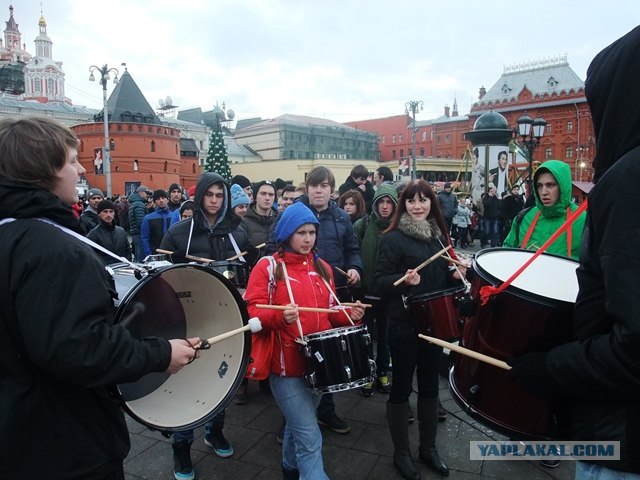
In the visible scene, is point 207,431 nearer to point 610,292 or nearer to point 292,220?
point 292,220

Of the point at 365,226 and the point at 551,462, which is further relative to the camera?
the point at 365,226

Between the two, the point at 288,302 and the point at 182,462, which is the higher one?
the point at 288,302

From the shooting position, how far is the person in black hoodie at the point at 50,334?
1.47 metres

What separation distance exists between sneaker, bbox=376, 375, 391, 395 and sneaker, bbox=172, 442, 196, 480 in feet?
7.20

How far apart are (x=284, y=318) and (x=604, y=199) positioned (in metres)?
1.80

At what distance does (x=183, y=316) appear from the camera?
246 cm

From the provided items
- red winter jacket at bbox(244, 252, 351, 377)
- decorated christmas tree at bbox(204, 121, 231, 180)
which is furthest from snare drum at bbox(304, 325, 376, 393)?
decorated christmas tree at bbox(204, 121, 231, 180)

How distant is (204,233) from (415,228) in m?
2.04

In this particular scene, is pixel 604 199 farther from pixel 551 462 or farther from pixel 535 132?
pixel 535 132

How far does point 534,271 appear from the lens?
2.43m

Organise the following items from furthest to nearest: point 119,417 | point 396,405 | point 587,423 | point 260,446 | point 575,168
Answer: point 575,168 < point 260,446 < point 396,405 < point 119,417 < point 587,423

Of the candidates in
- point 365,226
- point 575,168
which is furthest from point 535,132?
point 575,168

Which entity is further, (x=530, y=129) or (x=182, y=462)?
(x=530, y=129)

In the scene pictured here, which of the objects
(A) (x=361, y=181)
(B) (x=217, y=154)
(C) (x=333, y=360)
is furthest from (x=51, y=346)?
(B) (x=217, y=154)
